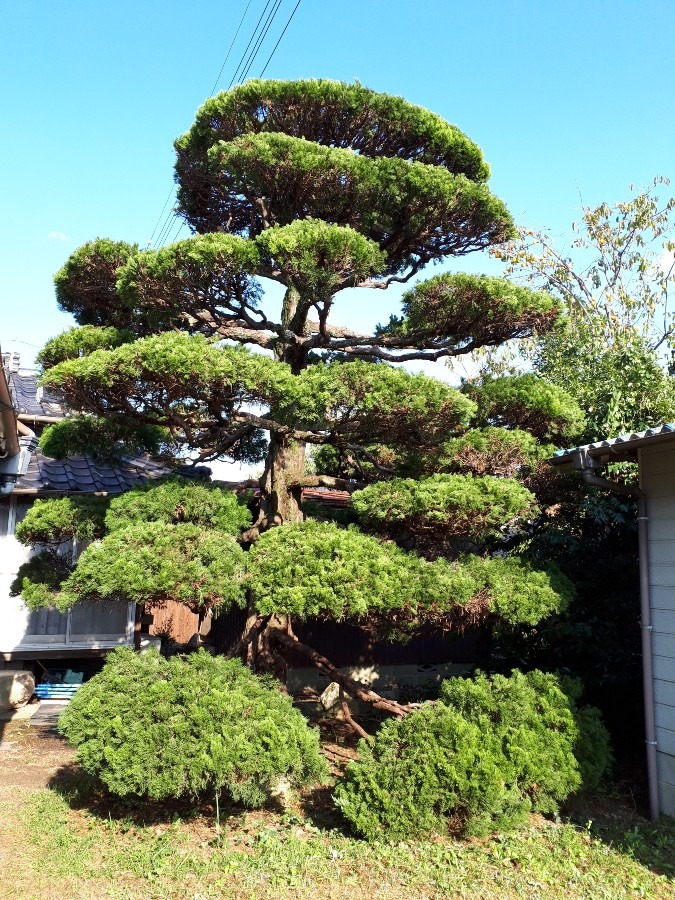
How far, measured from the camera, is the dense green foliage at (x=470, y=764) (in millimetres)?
4699

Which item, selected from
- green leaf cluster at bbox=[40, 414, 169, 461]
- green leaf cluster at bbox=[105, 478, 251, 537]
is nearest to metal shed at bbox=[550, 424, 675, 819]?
green leaf cluster at bbox=[105, 478, 251, 537]

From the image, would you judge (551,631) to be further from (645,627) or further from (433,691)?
(433,691)

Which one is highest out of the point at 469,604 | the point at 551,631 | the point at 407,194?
the point at 407,194

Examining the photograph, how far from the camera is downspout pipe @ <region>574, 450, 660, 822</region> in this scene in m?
5.37

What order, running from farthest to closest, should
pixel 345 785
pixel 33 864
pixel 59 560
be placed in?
1. pixel 59 560
2. pixel 345 785
3. pixel 33 864

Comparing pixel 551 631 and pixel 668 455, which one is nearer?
pixel 668 455

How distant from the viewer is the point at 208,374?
512cm

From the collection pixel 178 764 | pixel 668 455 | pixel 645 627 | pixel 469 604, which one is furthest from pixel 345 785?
pixel 668 455

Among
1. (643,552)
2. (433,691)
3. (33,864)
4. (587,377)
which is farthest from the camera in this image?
(433,691)

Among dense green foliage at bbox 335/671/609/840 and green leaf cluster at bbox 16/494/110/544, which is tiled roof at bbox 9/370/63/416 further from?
dense green foliage at bbox 335/671/609/840

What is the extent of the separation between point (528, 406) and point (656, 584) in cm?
189

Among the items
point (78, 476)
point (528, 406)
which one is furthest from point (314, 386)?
point (78, 476)

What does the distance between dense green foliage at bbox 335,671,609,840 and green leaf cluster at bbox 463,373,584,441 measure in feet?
8.04

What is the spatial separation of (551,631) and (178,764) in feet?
13.2
